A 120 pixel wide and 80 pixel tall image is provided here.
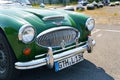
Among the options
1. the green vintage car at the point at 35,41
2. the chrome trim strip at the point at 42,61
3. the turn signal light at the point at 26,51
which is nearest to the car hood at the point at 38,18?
the green vintage car at the point at 35,41

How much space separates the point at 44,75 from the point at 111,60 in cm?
154

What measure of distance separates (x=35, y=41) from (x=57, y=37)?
1.42ft

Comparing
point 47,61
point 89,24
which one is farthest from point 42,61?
point 89,24

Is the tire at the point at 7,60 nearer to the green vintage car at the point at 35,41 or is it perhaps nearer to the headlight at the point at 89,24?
the green vintage car at the point at 35,41

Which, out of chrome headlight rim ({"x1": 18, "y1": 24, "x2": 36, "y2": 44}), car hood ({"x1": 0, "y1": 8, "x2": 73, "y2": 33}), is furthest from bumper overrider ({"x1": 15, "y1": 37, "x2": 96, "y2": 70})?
car hood ({"x1": 0, "y1": 8, "x2": 73, "y2": 33})

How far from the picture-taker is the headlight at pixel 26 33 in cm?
369

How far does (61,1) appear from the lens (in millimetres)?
65750

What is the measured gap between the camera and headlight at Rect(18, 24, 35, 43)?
3.69 meters

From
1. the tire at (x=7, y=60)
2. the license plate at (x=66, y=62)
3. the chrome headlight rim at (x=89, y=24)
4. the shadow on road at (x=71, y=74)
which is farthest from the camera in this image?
the chrome headlight rim at (x=89, y=24)

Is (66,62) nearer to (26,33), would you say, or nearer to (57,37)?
(57,37)

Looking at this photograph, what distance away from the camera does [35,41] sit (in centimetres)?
382

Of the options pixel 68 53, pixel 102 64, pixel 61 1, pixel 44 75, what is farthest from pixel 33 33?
pixel 61 1

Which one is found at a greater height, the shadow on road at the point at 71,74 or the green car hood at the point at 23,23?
the green car hood at the point at 23,23

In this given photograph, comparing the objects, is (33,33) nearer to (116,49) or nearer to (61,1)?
(116,49)
